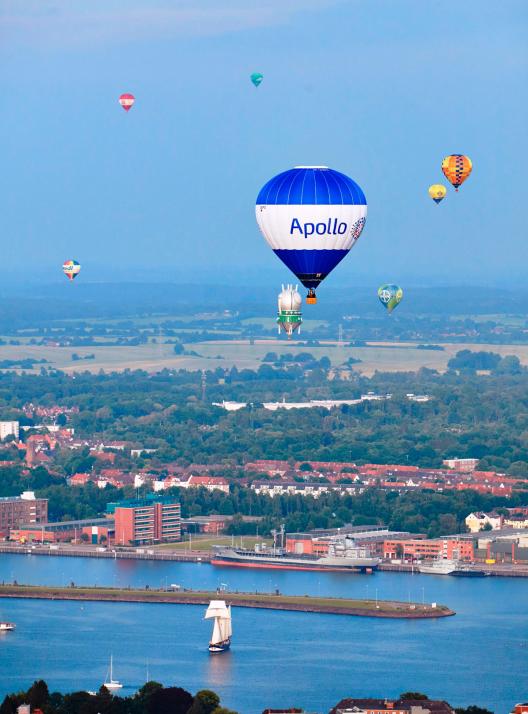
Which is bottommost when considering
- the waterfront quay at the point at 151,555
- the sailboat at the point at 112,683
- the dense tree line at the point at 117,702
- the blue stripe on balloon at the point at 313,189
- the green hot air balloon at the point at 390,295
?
the dense tree line at the point at 117,702

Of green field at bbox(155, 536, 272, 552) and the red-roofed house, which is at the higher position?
the red-roofed house

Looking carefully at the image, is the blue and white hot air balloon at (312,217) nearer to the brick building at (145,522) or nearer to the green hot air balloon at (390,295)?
the brick building at (145,522)

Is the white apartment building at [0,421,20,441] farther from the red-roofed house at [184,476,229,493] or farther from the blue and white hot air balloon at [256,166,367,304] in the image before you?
the blue and white hot air balloon at [256,166,367,304]

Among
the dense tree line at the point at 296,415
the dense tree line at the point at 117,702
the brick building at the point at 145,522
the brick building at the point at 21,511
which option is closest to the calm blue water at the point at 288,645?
the dense tree line at the point at 117,702

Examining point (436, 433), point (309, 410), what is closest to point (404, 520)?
point (436, 433)

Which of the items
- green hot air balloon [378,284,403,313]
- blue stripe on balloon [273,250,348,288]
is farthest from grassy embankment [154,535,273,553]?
blue stripe on balloon [273,250,348,288]

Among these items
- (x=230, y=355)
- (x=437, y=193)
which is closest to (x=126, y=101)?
(x=437, y=193)

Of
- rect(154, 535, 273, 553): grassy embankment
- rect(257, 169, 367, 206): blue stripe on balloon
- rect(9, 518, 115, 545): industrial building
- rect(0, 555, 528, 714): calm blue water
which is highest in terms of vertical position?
rect(257, 169, 367, 206): blue stripe on balloon
